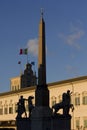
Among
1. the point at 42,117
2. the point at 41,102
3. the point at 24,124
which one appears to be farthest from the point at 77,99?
the point at 42,117

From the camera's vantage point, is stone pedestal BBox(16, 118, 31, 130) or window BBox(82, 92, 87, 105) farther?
window BBox(82, 92, 87, 105)

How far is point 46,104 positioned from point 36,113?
115 cm

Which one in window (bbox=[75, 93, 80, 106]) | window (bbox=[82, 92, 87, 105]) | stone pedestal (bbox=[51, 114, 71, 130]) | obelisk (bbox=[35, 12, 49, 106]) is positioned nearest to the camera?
stone pedestal (bbox=[51, 114, 71, 130])

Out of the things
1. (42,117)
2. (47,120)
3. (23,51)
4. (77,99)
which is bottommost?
(47,120)

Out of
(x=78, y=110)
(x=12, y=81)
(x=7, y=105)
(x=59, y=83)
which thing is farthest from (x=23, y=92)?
(x=12, y=81)

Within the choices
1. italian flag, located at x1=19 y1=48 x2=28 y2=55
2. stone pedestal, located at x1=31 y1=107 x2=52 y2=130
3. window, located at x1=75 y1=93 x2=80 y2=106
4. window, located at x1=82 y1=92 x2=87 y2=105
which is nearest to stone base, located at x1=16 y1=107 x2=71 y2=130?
stone pedestal, located at x1=31 y1=107 x2=52 y2=130

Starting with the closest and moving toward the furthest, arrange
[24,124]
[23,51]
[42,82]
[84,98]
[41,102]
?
[41,102], [42,82], [24,124], [84,98], [23,51]

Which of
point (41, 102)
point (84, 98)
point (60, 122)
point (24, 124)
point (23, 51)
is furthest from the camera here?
point (23, 51)

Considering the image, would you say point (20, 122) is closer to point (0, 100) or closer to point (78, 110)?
point (78, 110)

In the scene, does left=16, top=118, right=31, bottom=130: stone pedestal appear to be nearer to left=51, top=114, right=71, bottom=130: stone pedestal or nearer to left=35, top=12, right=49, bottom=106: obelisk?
left=35, top=12, right=49, bottom=106: obelisk

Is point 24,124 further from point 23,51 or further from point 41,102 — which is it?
point 23,51

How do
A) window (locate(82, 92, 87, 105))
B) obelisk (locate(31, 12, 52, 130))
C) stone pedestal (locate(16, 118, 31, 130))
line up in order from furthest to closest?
window (locate(82, 92, 87, 105)) < stone pedestal (locate(16, 118, 31, 130)) < obelisk (locate(31, 12, 52, 130))

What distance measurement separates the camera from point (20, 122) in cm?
3828

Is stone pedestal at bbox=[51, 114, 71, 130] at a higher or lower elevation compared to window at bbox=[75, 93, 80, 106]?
lower
